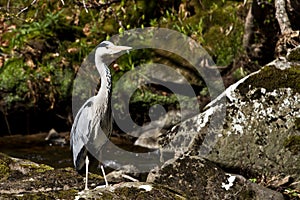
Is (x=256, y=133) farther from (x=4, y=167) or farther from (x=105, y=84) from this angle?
(x=4, y=167)

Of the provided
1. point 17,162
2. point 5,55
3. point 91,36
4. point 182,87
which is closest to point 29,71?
point 5,55

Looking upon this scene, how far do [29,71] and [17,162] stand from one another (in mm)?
3866

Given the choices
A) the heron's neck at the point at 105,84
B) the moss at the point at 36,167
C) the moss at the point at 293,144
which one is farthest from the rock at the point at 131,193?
the moss at the point at 293,144

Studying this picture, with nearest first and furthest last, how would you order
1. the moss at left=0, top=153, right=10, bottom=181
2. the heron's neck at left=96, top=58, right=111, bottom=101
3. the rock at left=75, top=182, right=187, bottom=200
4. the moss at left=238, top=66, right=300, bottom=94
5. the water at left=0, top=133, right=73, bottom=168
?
→ the rock at left=75, top=182, right=187, bottom=200 < the heron's neck at left=96, top=58, right=111, bottom=101 < the moss at left=0, top=153, right=10, bottom=181 < the moss at left=238, top=66, right=300, bottom=94 < the water at left=0, top=133, right=73, bottom=168

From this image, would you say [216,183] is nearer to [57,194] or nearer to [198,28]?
[57,194]

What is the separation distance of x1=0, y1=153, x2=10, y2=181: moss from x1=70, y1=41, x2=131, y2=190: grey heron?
588 millimetres

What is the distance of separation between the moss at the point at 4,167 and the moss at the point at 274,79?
2.20 meters

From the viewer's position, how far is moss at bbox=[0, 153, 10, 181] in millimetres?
3703

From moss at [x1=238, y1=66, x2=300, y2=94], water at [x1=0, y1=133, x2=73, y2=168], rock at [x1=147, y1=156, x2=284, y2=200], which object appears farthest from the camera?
water at [x1=0, y1=133, x2=73, y2=168]

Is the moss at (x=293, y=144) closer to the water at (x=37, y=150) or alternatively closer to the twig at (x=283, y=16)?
the twig at (x=283, y=16)

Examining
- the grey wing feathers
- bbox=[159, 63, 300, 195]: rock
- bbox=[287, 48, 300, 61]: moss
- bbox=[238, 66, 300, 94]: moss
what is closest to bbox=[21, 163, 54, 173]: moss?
the grey wing feathers

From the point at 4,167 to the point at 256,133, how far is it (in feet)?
7.25

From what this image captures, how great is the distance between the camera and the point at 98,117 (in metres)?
3.39

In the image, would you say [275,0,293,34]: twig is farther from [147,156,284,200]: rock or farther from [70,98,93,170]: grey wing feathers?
[70,98,93,170]: grey wing feathers
